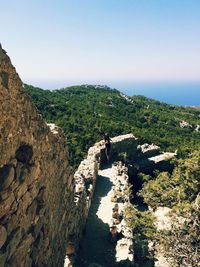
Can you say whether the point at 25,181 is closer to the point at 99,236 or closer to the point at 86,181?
the point at 99,236

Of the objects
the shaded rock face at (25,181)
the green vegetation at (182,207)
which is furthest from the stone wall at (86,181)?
the shaded rock face at (25,181)

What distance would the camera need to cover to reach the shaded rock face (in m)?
6.83

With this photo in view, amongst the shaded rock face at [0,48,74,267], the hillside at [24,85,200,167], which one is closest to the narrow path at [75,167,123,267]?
the shaded rock face at [0,48,74,267]

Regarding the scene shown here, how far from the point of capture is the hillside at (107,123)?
3780 centimetres

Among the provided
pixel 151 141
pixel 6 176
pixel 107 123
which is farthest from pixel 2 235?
pixel 107 123

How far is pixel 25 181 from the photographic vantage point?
305 inches

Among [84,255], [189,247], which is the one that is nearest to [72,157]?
[84,255]

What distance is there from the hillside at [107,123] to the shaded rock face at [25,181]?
21.1 metres

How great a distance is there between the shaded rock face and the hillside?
21.1 metres

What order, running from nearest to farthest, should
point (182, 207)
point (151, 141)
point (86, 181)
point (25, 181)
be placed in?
point (25, 181)
point (182, 207)
point (86, 181)
point (151, 141)

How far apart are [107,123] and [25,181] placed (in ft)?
123

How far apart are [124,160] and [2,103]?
24.7m

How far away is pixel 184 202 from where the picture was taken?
15.9m

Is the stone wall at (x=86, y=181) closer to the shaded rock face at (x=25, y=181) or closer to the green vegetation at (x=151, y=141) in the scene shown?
the green vegetation at (x=151, y=141)
